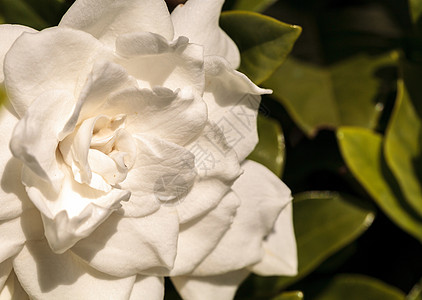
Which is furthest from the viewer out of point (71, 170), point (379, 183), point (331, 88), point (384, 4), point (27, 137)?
point (384, 4)

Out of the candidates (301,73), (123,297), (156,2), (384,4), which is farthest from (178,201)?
(384,4)

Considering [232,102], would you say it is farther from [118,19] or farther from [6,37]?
[6,37]

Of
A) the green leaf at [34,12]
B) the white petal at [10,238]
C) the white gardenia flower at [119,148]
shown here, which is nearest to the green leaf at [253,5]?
the white gardenia flower at [119,148]

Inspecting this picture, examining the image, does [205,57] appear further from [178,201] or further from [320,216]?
[320,216]

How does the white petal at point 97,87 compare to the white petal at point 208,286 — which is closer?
the white petal at point 97,87

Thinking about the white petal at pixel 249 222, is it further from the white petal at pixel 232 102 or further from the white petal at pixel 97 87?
the white petal at pixel 97 87
